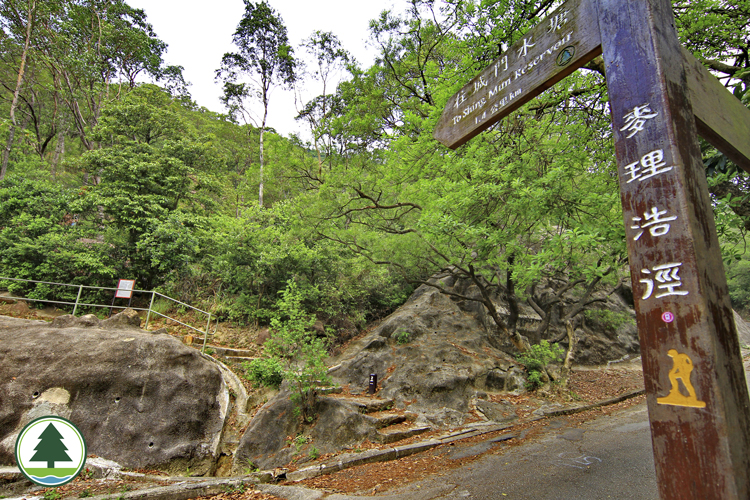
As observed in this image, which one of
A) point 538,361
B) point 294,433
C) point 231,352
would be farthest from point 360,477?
point 538,361

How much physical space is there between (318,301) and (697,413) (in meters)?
11.3

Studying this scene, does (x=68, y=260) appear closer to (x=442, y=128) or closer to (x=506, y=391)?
(x=442, y=128)

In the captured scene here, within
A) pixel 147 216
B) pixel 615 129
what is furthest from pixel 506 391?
pixel 147 216

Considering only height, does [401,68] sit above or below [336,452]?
above

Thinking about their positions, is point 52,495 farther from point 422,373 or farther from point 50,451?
point 422,373

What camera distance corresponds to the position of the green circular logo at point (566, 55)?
2.35m

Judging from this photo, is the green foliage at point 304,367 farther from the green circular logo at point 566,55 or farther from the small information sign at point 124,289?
the green circular logo at point 566,55

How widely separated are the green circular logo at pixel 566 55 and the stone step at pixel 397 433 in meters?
6.77

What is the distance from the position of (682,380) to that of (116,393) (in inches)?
322

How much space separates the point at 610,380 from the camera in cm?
1193

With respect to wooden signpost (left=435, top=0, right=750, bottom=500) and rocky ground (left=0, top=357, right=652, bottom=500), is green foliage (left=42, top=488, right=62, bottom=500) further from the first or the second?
wooden signpost (left=435, top=0, right=750, bottom=500)

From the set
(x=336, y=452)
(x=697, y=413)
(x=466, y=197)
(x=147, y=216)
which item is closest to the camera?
(x=697, y=413)

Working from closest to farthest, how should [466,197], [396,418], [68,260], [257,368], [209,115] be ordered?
1. [466,197]
2. [396,418]
3. [257,368]
4. [68,260]
5. [209,115]

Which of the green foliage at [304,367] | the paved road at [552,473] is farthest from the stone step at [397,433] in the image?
the green foliage at [304,367]
